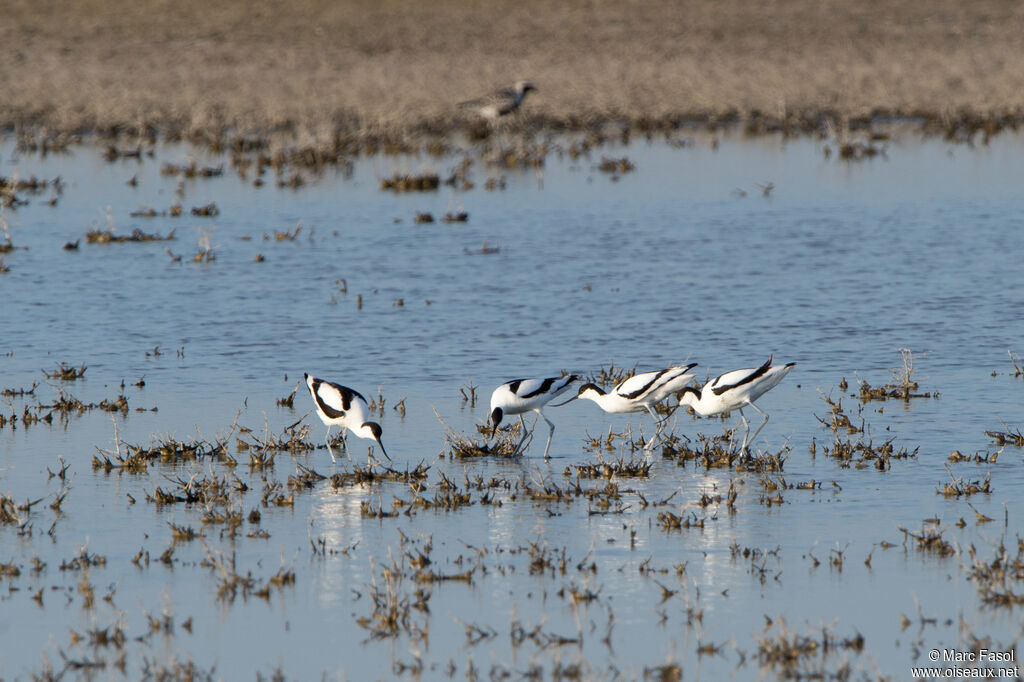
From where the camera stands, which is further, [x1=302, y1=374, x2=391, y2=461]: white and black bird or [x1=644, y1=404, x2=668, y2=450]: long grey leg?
[x1=644, y1=404, x2=668, y2=450]: long grey leg

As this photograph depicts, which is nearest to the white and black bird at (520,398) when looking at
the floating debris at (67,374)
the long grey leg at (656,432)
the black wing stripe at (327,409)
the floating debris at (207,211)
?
the long grey leg at (656,432)

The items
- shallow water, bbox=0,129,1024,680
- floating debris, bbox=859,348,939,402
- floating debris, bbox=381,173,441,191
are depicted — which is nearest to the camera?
shallow water, bbox=0,129,1024,680

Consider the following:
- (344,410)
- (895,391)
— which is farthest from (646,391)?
(895,391)

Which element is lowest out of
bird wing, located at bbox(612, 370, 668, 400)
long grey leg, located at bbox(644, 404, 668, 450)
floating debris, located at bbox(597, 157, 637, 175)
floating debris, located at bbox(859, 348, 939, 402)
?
long grey leg, located at bbox(644, 404, 668, 450)

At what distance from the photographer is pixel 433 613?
6.77 meters

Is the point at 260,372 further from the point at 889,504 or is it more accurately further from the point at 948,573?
→ the point at 948,573

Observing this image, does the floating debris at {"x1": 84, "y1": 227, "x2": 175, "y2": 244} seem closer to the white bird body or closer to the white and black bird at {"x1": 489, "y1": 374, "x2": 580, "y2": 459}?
the white and black bird at {"x1": 489, "y1": 374, "x2": 580, "y2": 459}

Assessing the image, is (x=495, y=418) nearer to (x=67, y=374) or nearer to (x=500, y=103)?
(x=67, y=374)

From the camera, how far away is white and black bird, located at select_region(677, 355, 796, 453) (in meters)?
9.41

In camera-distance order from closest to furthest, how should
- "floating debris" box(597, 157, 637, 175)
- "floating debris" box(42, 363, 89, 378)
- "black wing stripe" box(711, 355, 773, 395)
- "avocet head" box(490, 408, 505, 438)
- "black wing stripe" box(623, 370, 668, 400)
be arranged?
"black wing stripe" box(711, 355, 773, 395), "black wing stripe" box(623, 370, 668, 400), "avocet head" box(490, 408, 505, 438), "floating debris" box(42, 363, 89, 378), "floating debris" box(597, 157, 637, 175)

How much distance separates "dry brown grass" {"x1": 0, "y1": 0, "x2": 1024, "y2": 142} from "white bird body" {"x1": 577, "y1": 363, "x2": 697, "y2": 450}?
1769 centimetres

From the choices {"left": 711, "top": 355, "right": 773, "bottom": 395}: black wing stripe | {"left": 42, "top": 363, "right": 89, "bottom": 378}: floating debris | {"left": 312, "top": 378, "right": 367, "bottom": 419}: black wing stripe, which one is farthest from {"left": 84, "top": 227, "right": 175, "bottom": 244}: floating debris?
{"left": 711, "top": 355, "right": 773, "bottom": 395}: black wing stripe

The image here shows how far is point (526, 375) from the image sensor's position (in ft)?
39.8

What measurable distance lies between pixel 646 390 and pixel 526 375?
253 centimetres
